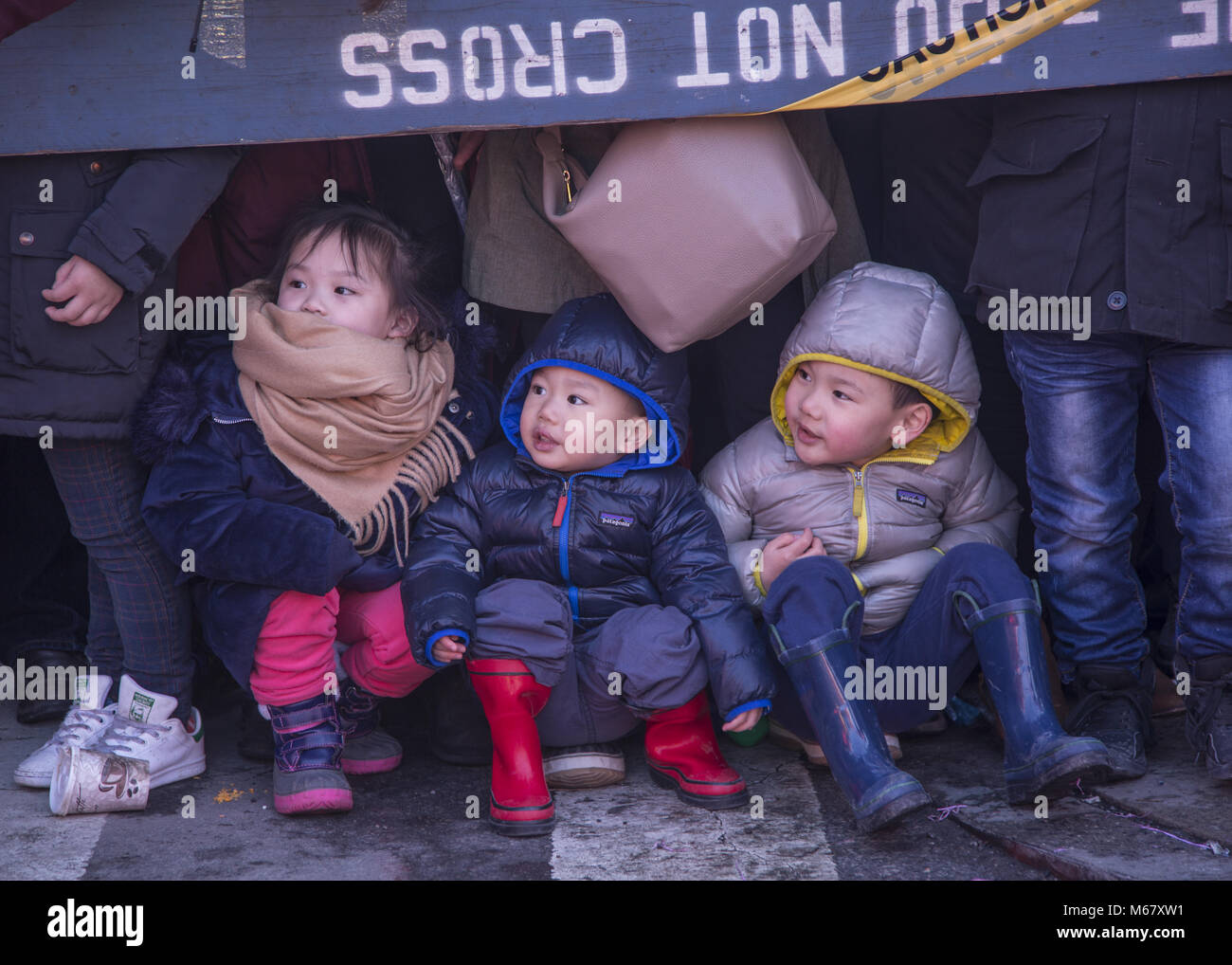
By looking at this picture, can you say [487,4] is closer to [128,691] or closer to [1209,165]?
[1209,165]

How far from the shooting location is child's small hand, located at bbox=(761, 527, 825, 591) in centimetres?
292

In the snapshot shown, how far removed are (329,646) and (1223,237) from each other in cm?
199

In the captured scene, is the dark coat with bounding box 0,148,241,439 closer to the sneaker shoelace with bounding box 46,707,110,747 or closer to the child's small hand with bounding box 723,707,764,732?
the sneaker shoelace with bounding box 46,707,110,747

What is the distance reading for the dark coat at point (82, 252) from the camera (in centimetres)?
271

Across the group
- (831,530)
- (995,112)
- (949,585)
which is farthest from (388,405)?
(995,112)

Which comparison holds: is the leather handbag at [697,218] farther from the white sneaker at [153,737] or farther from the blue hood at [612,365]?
the white sneaker at [153,737]

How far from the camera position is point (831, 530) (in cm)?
297

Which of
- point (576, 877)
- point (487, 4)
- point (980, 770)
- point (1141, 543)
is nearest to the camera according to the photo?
point (576, 877)

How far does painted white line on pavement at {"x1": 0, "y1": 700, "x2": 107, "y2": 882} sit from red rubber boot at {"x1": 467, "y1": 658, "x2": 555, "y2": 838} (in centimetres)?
79

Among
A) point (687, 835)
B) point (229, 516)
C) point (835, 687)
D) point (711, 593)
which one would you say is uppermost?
point (229, 516)

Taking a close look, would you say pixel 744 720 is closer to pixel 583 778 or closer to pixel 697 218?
pixel 583 778

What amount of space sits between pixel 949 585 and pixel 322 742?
134 cm

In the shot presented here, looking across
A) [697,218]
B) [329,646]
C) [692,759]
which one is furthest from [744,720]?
[697,218]

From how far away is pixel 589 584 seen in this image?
9.71 ft
